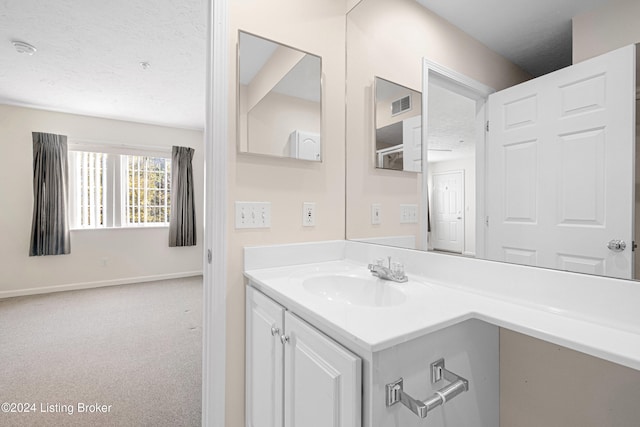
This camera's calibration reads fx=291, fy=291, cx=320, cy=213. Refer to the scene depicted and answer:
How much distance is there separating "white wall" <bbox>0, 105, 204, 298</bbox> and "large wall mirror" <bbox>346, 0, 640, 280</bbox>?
155 inches

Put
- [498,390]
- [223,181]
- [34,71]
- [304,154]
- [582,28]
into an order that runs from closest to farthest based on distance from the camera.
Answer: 1. [582,28]
2. [498,390]
3. [223,181]
4. [304,154]
5. [34,71]

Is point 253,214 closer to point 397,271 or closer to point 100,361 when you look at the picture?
point 397,271

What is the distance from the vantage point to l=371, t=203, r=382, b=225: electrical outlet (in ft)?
5.02

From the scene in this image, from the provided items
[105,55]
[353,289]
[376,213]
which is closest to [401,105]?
[376,213]

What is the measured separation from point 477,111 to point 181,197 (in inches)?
179

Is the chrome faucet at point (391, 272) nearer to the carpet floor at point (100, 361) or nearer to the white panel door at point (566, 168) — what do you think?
the white panel door at point (566, 168)

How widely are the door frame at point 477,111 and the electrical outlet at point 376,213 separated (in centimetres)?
29

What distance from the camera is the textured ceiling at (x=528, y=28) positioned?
82cm

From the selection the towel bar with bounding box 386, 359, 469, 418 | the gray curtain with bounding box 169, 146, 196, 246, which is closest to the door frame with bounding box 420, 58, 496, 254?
the towel bar with bounding box 386, 359, 469, 418

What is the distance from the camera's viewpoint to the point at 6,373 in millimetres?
2031

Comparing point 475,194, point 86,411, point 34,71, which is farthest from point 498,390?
point 34,71

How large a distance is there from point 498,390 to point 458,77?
1.13m

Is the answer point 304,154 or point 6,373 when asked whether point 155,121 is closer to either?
point 6,373

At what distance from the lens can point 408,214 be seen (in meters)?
1.37
